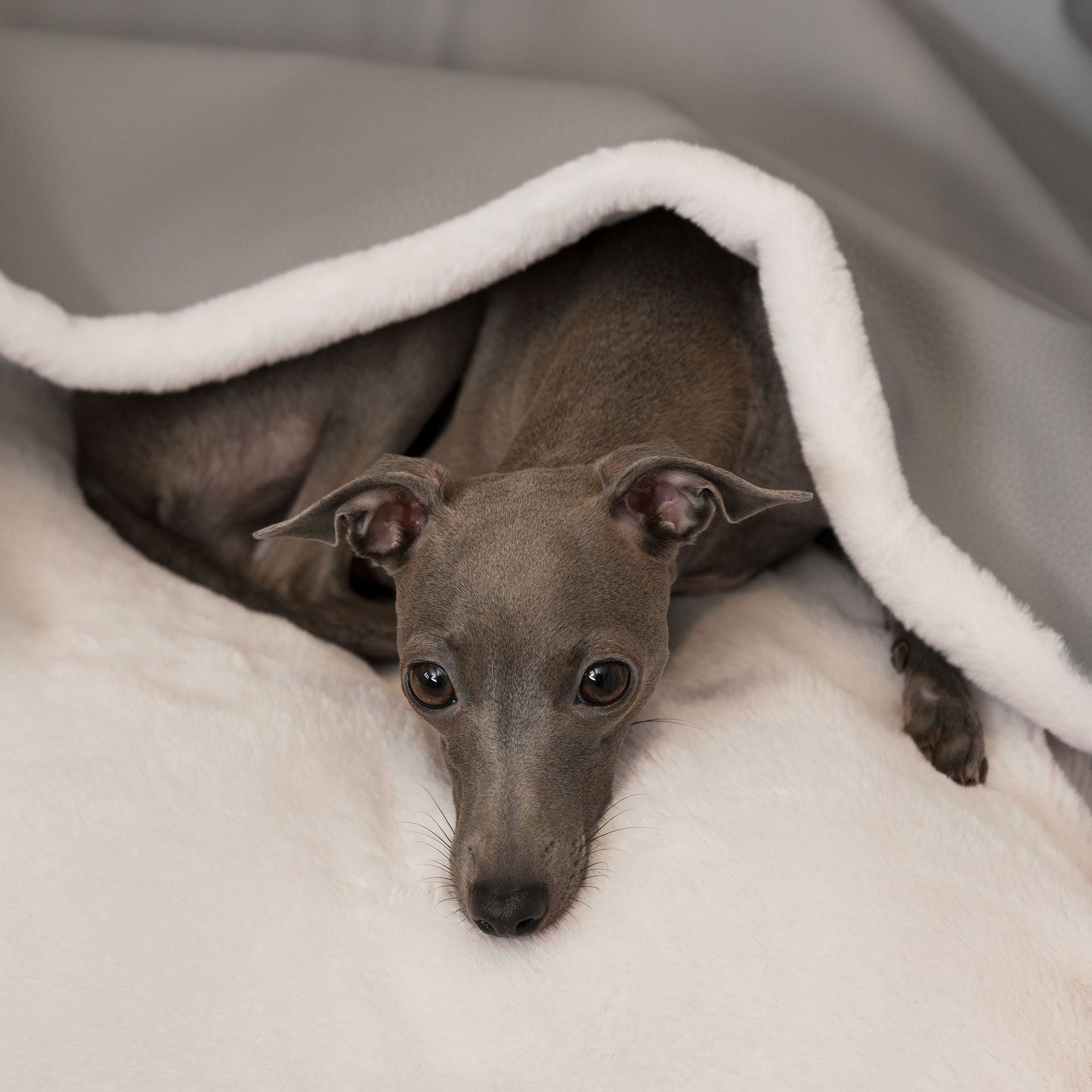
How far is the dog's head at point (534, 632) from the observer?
5.30 feet

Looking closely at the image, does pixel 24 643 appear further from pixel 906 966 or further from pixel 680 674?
pixel 906 966

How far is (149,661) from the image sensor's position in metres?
1.92

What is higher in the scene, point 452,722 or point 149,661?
point 452,722

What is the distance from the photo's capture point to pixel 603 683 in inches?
66.1

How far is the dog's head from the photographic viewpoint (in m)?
1.62

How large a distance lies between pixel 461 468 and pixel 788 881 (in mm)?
1237

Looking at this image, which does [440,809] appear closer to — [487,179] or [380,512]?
[380,512]

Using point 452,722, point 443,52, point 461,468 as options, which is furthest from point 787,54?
point 452,722

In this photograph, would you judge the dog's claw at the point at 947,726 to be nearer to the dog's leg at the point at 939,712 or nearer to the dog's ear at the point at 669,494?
the dog's leg at the point at 939,712

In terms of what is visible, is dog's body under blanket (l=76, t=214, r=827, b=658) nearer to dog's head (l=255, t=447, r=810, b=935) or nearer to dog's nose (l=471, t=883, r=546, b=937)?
dog's head (l=255, t=447, r=810, b=935)

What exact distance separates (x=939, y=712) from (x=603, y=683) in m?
0.62

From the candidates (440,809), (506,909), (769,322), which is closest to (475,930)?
(506,909)

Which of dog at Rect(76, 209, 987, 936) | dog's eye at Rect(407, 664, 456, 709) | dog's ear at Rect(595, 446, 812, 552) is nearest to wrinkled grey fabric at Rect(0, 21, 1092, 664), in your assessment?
dog at Rect(76, 209, 987, 936)

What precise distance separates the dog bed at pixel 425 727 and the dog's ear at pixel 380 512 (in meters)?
0.26
